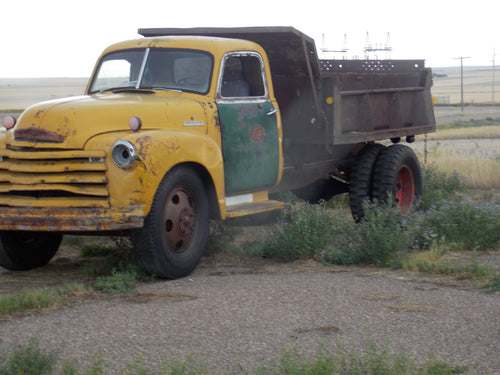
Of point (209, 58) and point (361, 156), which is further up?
point (209, 58)

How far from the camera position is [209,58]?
7.57 m

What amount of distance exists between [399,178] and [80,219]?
554cm

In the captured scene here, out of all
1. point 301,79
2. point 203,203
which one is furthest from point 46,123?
point 301,79

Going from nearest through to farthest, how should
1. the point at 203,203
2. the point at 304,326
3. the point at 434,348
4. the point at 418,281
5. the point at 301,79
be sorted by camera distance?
the point at 434,348
the point at 304,326
the point at 418,281
the point at 203,203
the point at 301,79

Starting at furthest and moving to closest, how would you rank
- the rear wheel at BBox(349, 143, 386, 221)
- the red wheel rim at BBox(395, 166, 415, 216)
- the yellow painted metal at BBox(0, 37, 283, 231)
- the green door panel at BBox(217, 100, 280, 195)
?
the red wheel rim at BBox(395, 166, 415, 216), the rear wheel at BBox(349, 143, 386, 221), the green door panel at BBox(217, 100, 280, 195), the yellow painted metal at BBox(0, 37, 283, 231)

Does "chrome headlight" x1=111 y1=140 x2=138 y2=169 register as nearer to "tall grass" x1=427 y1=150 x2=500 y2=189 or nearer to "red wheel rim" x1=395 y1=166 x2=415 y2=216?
"red wheel rim" x1=395 y1=166 x2=415 y2=216

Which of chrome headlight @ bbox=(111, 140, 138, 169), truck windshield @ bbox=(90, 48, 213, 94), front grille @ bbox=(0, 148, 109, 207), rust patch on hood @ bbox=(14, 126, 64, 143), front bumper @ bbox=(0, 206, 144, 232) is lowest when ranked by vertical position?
front bumper @ bbox=(0, 206, 144, 232)

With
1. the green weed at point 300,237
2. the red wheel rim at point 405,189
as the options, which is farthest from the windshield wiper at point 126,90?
the red wheel rim at point 405,189

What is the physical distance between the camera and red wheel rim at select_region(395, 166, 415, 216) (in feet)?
33.9

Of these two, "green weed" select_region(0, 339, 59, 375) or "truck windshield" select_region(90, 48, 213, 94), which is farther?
"truck windshield" select_region(90, 48, 213, 94)

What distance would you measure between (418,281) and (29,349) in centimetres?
345

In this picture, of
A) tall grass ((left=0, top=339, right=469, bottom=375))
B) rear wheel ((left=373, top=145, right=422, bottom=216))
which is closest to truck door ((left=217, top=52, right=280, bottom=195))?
rear wheel ((left=373, top=145, right=422, bottom=216))

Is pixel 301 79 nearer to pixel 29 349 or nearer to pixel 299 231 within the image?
pixel 299 231

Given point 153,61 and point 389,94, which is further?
point 389,94
